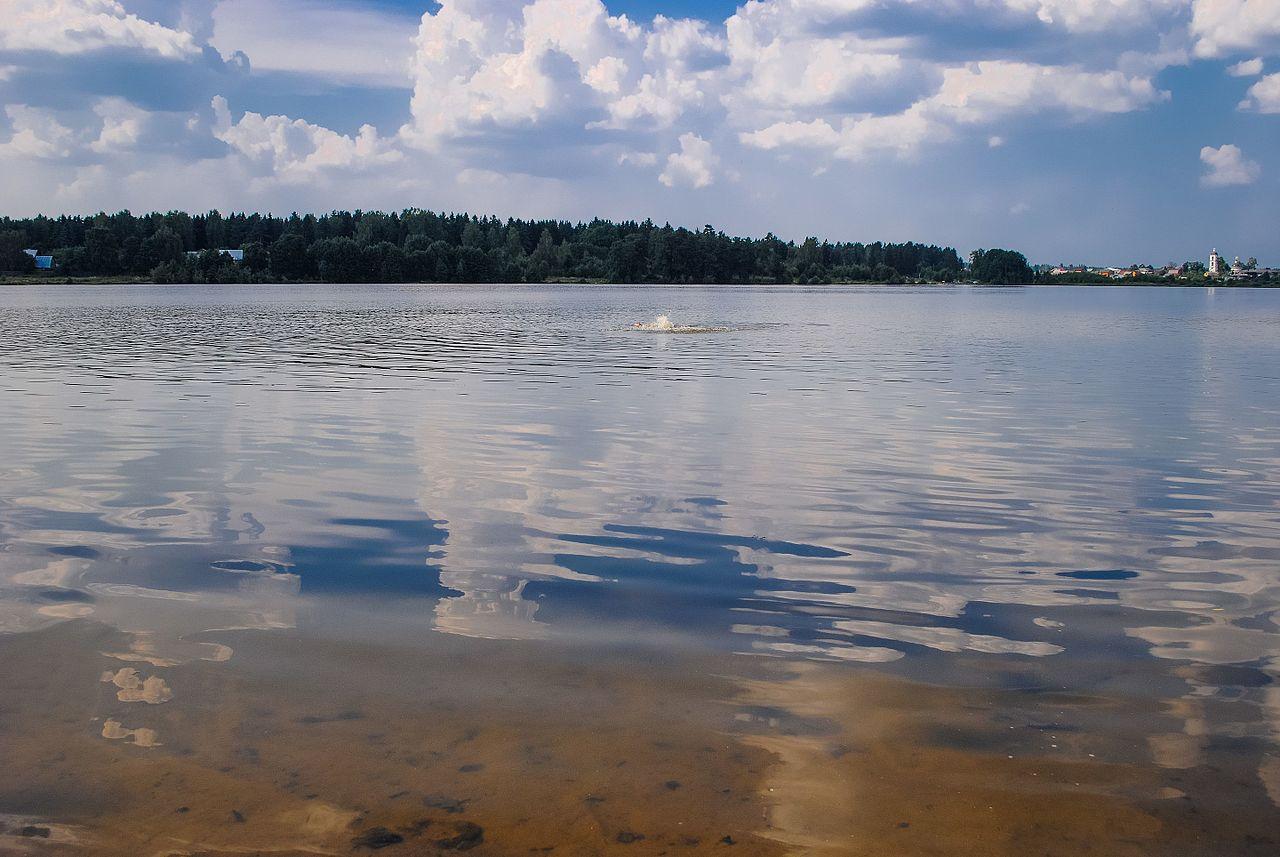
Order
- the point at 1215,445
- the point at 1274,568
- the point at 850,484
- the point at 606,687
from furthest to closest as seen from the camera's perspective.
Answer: the point at 1215,445 < the point at 850,484 < the point at 1274,568 < the point at 606,687

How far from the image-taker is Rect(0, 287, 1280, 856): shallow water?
18.1ft

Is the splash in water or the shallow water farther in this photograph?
the splash in water

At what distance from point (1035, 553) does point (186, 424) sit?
51.1 ft

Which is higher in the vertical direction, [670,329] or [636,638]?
[670,329]

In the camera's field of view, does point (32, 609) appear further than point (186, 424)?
No

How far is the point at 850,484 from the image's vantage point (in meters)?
14.4

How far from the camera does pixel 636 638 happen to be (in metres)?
8.11

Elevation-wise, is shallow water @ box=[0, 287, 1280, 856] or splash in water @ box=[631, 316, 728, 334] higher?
splash in water @ box=[631, 316, 728, 334]

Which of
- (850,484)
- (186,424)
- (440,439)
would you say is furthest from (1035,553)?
(186,424)

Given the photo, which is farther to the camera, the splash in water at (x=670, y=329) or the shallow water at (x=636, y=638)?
the splash in water at (x=670, y=329)

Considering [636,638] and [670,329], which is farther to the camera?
[670,329]

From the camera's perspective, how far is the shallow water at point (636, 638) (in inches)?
217

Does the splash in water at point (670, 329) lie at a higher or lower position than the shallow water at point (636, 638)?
higher

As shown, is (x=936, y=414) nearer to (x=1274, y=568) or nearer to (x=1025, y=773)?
(x=1274, y=568)
